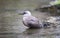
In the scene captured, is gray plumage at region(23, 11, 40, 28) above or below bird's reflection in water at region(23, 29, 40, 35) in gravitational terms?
above

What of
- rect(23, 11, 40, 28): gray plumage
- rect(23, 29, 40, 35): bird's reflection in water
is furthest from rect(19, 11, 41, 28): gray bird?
rect(23, 29, 40, 35): bird's reflection in water

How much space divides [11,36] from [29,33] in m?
0.41

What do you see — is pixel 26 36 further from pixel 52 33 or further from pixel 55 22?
pixel 55 22

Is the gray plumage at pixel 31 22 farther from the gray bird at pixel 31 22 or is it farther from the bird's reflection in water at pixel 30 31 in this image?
the bird's reflection in water at pixel 30 31

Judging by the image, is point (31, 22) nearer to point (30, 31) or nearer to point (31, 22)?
point (31, 22)

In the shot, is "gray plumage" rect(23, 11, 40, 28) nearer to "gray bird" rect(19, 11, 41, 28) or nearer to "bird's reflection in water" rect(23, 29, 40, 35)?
"gray bird" rect(19, 11, 41, 28)

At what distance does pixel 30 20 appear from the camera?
14.3 feet

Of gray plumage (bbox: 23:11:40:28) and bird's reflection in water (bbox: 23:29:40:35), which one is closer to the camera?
bird's reflection in water (bbox: 23:29:40:35)

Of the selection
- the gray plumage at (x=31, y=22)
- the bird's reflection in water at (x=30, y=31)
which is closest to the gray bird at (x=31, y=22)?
the gray plumage at (x=31, y=22)

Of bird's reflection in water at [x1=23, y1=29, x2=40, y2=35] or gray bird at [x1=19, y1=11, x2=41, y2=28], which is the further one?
gray bird at [x1=19, y1=11, x2=41, y2=28]

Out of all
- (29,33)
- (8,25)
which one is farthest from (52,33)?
(8,25)

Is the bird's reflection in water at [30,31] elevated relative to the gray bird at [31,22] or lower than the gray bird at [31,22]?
lower

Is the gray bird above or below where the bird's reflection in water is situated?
above

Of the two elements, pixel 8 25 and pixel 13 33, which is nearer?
pixel 13 33
